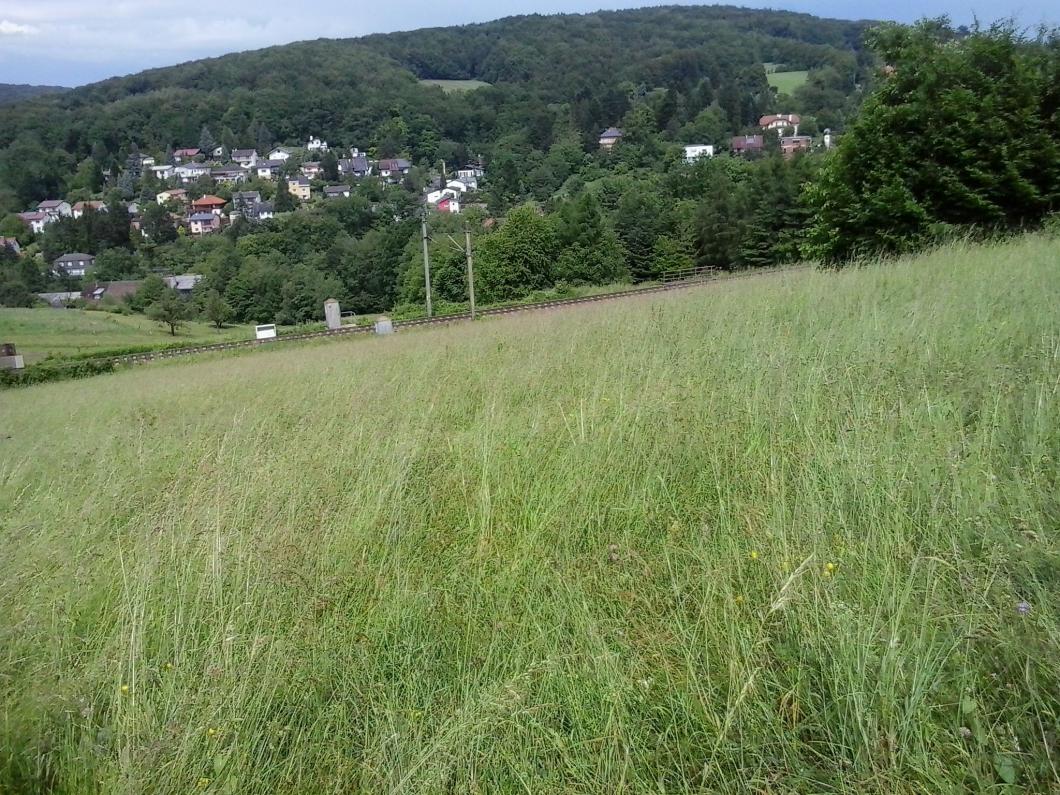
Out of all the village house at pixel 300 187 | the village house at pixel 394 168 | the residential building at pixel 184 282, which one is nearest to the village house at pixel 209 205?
the village house at pixel 300 187

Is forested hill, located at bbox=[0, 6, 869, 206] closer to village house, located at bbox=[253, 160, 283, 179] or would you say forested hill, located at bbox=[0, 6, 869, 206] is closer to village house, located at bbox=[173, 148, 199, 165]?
village house, located at bbox=[173, 148, 199, 165]

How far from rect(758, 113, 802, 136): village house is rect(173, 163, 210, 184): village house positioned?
9420 cm

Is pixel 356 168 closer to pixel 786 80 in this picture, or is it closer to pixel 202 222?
pixel 202 222

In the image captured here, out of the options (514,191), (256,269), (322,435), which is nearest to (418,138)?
(514,191)

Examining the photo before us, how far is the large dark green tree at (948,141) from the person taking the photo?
45.6 ft

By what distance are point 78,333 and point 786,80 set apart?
412 feet

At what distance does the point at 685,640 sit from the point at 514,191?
Result: 10724cm

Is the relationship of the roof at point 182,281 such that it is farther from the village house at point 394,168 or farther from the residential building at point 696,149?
the residential building at point 696,149

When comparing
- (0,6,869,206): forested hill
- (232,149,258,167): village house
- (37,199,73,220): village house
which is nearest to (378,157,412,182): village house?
(0,6,869,206): forested hill

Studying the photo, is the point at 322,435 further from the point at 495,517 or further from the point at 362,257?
the point at 362,257

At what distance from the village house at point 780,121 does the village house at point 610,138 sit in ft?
70.8

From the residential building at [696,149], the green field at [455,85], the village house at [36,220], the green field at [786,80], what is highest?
the green field at [455,85]

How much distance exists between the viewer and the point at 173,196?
119438mm

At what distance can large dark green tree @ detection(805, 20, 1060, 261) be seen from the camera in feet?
45.6
